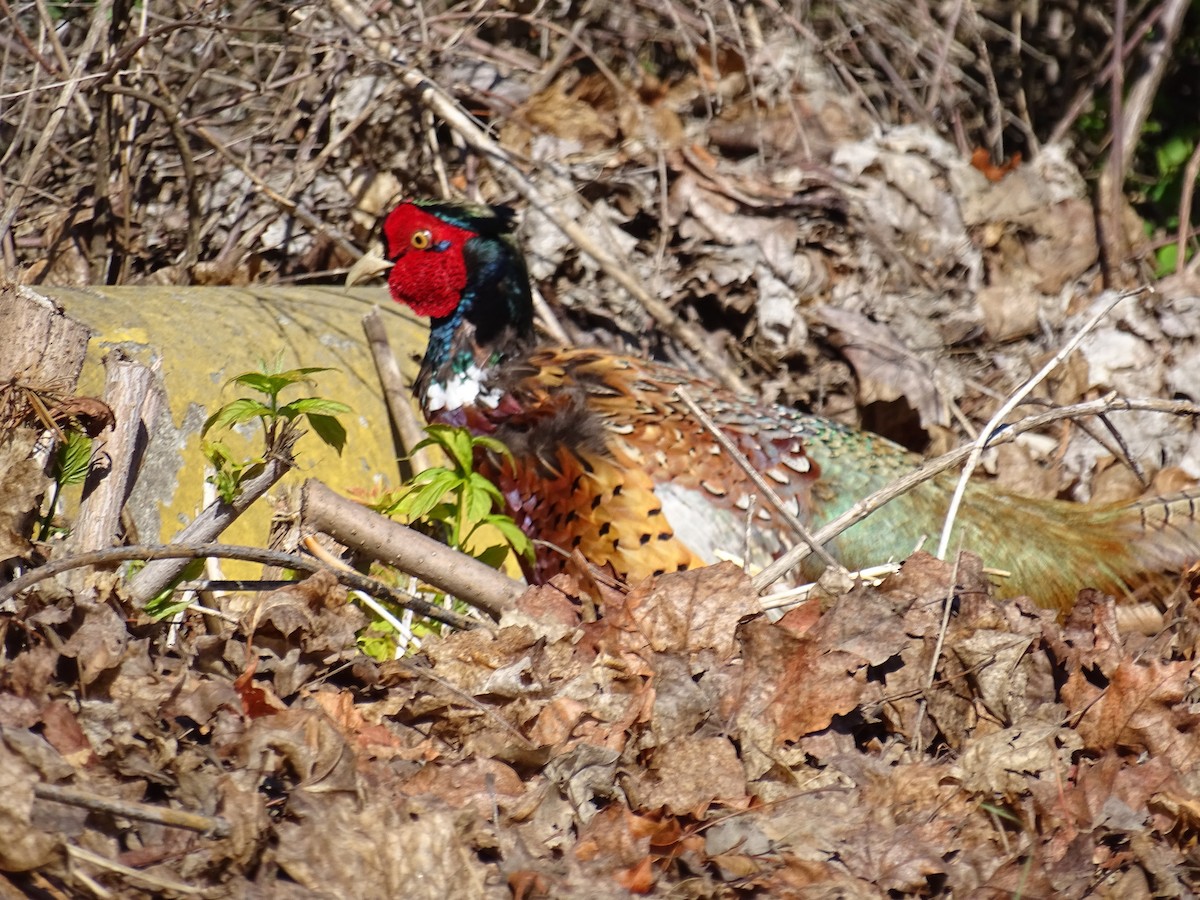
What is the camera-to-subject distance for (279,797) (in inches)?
72.4

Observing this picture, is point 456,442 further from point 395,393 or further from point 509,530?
point 395,393

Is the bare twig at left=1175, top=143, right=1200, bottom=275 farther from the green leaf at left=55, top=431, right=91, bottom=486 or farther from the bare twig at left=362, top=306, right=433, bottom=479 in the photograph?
the green leaf at left=55, top=431, right=91, bottom=486

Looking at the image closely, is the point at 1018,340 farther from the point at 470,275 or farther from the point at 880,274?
the point at 470,275

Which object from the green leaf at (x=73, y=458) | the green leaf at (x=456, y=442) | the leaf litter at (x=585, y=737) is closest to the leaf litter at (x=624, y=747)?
the leaf litter at (x=585, y=737)

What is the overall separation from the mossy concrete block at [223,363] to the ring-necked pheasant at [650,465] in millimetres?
183

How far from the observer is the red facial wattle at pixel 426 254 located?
3.47 m

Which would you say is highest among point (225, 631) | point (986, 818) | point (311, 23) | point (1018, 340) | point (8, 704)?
point (311, 23)

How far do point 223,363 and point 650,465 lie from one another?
1062mm

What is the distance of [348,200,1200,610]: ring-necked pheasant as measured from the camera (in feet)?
10.3

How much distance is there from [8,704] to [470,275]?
1.93 meters

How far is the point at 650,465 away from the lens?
10.5ft

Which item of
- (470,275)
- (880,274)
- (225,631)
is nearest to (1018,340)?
(880,274)

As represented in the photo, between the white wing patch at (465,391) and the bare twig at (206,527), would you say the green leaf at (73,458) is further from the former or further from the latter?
the white wing patch at (465,391)

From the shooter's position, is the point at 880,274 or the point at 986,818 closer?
the point at 986,818
